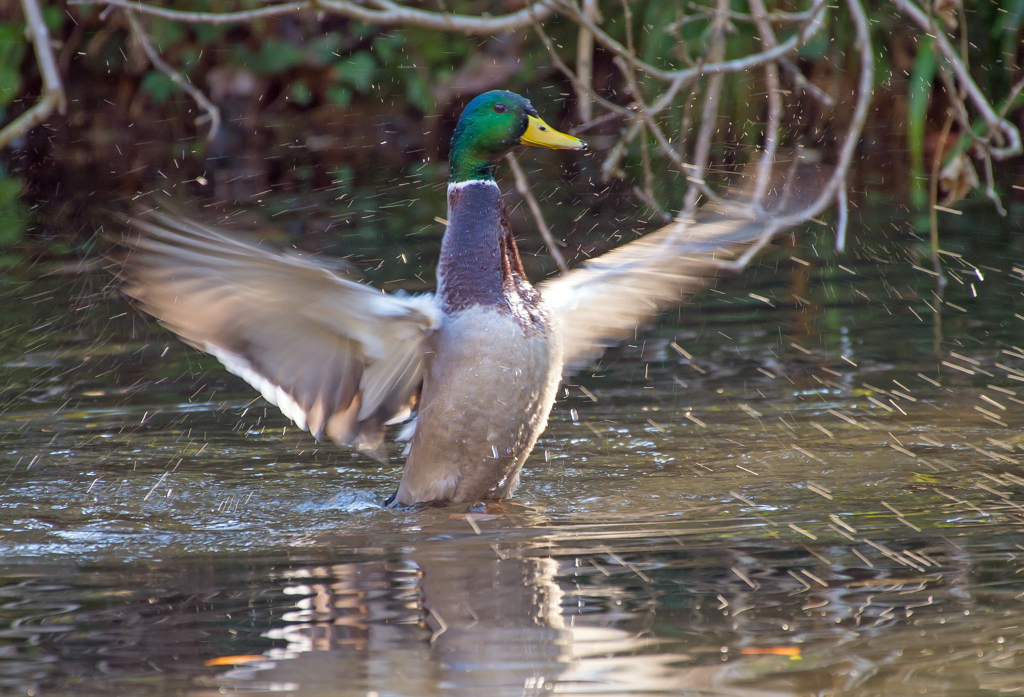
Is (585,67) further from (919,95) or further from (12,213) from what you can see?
(12,213)

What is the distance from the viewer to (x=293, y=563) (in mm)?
3355

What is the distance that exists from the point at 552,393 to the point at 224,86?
8.92 m

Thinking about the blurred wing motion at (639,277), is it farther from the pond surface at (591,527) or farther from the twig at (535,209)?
the pond surface at (591,527)

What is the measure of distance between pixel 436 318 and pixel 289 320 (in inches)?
16.3

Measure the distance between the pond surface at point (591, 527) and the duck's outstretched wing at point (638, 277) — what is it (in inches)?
15.9

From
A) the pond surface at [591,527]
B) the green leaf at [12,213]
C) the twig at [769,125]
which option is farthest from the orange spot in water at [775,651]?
the green leaf at [12,213]

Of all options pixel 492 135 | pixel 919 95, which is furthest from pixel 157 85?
pixel 492 135

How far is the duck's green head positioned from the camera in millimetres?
4148

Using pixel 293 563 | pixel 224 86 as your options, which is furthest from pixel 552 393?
pixel 224 86

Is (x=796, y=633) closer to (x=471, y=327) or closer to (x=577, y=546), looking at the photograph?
(x=577, y=546)

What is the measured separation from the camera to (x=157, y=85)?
11.7 meters

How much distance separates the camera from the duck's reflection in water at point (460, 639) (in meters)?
2.48

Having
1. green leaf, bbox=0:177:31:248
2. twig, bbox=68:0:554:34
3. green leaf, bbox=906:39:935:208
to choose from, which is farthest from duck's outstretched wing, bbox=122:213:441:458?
green leaf, bbox=906:39:935:208

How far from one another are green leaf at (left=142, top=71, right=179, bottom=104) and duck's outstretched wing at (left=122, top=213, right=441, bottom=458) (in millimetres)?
8323
